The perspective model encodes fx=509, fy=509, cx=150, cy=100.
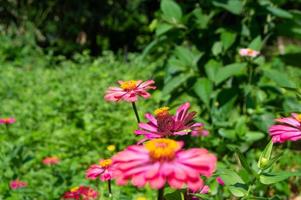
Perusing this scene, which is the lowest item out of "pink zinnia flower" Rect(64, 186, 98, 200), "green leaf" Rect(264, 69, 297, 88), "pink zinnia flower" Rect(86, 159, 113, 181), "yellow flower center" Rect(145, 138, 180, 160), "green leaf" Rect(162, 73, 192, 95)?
"pink zinnia flower" Rect(64, 186, 98, 200)

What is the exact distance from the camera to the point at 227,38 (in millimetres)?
2844

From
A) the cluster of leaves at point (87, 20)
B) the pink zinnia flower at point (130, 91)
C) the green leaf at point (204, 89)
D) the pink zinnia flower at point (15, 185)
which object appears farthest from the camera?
the cluster of leaves at point (87, 20)

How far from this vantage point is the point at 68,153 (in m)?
3.17

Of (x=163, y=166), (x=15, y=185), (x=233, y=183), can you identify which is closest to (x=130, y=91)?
(x=233, y=183)

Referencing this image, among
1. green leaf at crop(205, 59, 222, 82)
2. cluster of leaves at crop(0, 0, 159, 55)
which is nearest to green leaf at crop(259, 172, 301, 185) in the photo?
green leaf at crop(205, 59, 222, 82)

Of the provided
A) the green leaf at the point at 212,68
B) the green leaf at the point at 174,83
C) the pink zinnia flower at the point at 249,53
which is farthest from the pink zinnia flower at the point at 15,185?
the pink zinnia flower at the point at 249,53

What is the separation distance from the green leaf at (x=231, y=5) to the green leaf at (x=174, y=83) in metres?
0.42

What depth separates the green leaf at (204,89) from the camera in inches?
108

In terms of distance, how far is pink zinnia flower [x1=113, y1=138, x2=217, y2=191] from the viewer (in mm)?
779

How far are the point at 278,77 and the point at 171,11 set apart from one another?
710mm

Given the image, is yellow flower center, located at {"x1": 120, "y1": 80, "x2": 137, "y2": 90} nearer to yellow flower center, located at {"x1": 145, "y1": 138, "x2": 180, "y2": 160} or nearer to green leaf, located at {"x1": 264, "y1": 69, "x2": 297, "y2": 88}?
yellow flower center, located at {"x1": 145, "y1": 138, "x2": 180, "y2": 160}

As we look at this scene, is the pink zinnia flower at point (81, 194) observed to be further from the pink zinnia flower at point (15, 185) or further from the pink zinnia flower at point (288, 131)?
the pink zinnia flower at point (288, 131)

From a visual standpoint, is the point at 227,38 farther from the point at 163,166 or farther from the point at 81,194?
the point at 163,166

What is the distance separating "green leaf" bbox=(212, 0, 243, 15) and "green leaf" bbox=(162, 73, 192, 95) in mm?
423
